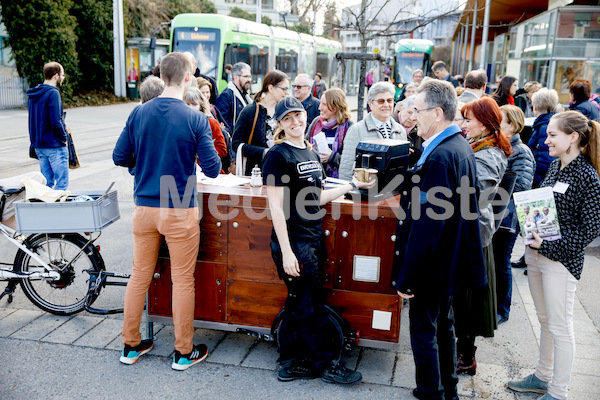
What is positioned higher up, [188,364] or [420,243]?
[420,243]

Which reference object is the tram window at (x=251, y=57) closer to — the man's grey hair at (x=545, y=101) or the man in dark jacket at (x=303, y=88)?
the man in dark jacket at (x=303, y=88)

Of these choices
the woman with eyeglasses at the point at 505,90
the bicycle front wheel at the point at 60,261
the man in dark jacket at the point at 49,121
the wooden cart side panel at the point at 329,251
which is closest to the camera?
the wooden cart side panel at the point at 329,251

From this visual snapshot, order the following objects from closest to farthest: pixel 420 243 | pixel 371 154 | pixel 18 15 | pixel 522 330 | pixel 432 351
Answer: pixel 420 243, pixel 432 351, pixel 371 154, pixel 522 330, pixel 18 15

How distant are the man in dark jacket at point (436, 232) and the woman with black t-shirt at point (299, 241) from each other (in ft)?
1.80

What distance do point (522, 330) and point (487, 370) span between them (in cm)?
88

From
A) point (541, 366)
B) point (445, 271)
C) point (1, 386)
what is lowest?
point (1, 386)

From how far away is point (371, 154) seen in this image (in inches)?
139

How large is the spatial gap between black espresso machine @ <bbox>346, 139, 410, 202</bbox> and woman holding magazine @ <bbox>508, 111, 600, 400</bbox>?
93cm

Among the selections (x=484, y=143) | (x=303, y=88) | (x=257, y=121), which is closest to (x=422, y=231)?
(x=484, y=143)

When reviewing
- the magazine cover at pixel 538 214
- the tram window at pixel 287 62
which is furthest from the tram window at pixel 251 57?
the magazine cover at pixel 538 214

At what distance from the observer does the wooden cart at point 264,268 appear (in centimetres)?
370

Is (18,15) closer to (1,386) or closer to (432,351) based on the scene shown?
(1,386)

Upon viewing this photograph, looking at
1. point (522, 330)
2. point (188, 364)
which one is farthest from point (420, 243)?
point (522, 330)

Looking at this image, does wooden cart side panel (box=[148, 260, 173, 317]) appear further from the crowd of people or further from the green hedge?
the green hedge
